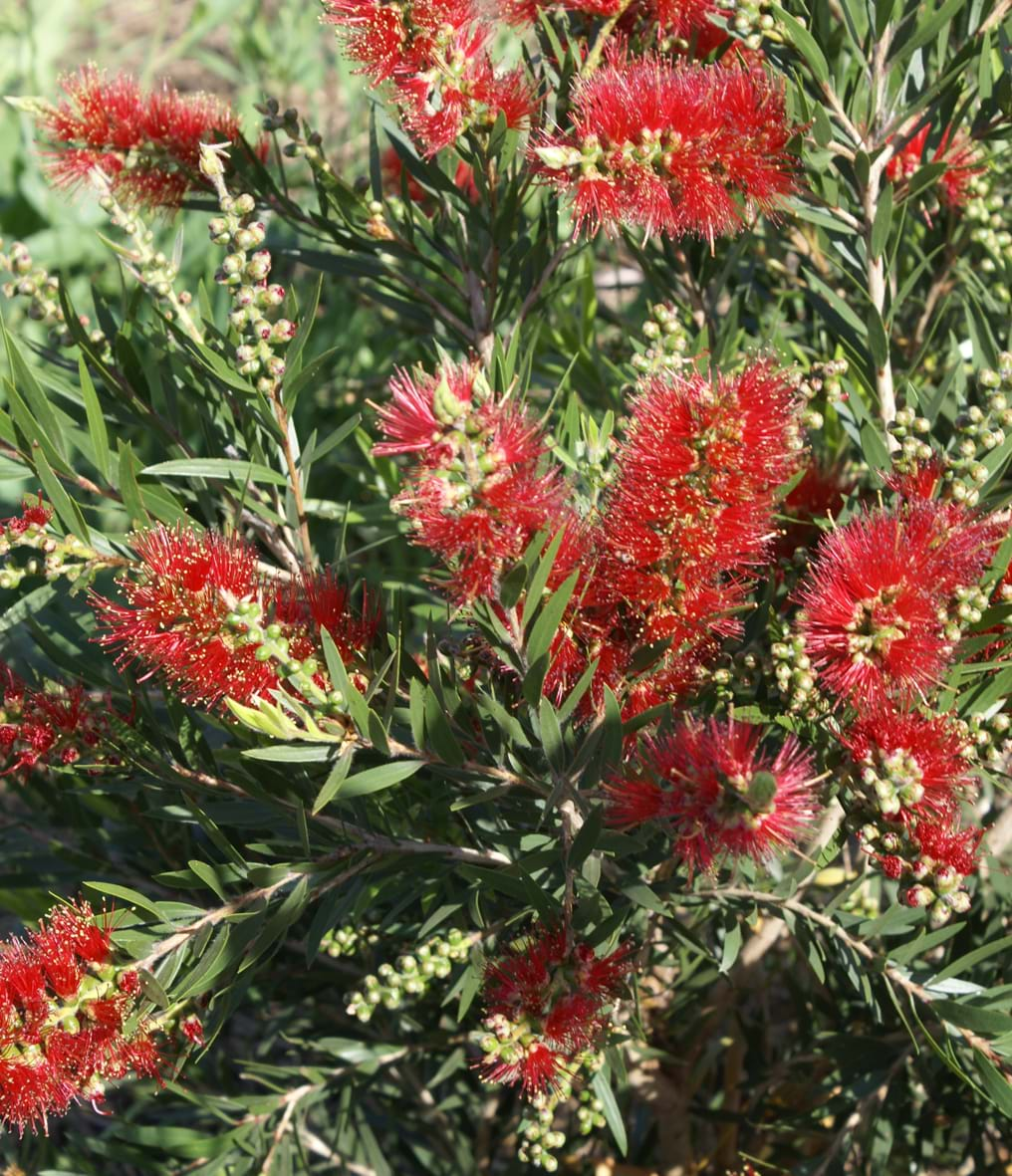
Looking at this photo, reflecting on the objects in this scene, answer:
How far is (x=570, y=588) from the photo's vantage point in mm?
654

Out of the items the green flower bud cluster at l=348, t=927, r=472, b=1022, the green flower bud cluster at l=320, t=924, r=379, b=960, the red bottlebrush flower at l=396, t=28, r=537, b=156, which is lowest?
the green flower bud cluster at l=320, t=924, r=379, b=960

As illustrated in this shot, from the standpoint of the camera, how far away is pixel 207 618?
0.71m

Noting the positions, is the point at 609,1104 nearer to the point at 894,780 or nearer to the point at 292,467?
the point at 894,780

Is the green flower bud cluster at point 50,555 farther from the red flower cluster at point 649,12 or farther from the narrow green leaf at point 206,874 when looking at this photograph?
the red flower cluster at point 649,12

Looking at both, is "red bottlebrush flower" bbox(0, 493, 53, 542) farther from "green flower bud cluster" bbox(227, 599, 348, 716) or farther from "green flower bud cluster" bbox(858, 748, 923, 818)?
"green flower bud cluster" bbox(858, 748, 923, 818)

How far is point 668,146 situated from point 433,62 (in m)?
0.18

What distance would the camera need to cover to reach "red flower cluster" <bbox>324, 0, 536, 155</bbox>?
798mm

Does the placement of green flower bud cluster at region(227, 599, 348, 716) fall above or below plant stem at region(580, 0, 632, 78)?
below

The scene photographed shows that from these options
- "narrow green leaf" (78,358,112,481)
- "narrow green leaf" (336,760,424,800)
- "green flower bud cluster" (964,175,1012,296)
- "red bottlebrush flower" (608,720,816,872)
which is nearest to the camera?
"red bottlebrush flower" (608,720,816,872)

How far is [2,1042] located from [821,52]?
81 centimetres

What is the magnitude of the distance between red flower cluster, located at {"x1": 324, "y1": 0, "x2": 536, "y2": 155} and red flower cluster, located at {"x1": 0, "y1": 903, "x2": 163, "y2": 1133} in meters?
0.56

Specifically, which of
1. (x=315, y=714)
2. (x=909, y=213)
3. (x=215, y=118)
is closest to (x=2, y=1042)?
(x=315, y=714)

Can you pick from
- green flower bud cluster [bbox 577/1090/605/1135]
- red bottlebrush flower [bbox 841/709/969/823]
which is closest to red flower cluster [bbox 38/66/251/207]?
red bottlebrush flower [bbox 841/709/969/823]

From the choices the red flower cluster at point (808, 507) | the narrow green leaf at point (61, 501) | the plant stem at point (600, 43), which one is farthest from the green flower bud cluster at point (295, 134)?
the red flower cluster at point (808, 507)
